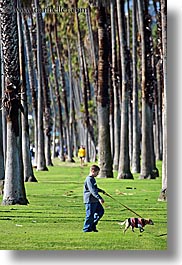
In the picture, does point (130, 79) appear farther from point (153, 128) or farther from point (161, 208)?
point (161, 208)

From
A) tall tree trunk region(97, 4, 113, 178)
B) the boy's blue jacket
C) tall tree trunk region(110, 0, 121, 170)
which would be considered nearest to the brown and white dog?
the boy's blue jacket

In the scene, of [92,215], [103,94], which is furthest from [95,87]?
[92,215]

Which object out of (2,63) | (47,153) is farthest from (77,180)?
(47,153)

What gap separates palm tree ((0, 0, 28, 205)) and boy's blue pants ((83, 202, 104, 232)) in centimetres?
96

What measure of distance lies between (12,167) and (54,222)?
1.05 meters

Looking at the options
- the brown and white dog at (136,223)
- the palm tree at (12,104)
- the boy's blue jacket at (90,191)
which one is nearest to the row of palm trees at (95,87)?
the palm tree at (12,104)

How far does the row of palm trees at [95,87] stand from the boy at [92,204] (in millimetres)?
701

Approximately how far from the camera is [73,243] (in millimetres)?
9039

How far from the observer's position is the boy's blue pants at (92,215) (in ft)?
30.1

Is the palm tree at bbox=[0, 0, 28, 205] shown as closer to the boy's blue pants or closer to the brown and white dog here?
the boy's blue pants

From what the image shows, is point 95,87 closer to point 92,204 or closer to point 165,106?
point 165,106

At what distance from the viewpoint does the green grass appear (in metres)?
9.00

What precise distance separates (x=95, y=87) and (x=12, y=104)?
2631 millimetres

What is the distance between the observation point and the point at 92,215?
30.3ft
